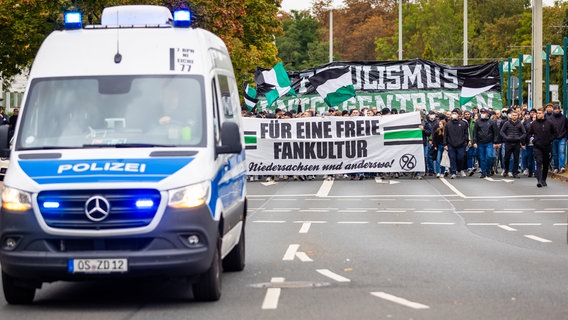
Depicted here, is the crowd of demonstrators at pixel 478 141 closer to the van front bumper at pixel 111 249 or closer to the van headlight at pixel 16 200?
the van front bumper at pixel 111 249

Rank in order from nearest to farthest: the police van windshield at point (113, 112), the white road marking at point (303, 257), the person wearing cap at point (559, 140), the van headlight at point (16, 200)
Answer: the van headlight at point (16, 200), the police van windshield at point (113, 112), the white road marking at point (303, 257), the person wearing cap at point (559, 140)

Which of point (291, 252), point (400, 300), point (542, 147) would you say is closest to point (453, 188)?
point (542, 147)

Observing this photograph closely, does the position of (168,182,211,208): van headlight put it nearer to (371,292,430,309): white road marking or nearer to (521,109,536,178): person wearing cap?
(371,292,430,309): white road marking

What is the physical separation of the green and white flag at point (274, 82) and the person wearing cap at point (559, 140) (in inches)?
352

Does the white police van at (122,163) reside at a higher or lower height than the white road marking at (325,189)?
higher

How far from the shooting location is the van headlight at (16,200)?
1105 centimetres

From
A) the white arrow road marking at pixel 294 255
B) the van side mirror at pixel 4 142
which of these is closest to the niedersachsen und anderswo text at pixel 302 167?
the white arrow road marking at pixel 294 255

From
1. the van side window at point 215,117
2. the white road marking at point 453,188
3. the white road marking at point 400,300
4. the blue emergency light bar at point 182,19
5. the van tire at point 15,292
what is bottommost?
the white road marking at point 453,188

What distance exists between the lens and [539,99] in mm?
44000

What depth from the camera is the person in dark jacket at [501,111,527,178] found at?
37.2 m

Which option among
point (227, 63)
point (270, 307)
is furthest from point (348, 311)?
point (227, 63)

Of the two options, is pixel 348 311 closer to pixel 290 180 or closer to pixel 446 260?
pixel 446 260

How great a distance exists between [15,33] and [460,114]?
45.0ft

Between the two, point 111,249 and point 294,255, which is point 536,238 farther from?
point 111,249
